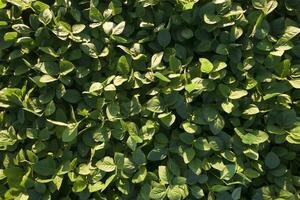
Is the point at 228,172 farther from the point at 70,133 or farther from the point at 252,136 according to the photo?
the point at 70,133

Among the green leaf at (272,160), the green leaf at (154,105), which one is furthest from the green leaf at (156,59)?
the green leaf at (272,160)

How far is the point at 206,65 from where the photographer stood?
1.51 m

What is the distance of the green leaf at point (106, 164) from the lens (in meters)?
1.54

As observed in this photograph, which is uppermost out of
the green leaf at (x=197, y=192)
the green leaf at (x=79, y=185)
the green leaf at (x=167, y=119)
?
the green leaf at (x=167, y=119)

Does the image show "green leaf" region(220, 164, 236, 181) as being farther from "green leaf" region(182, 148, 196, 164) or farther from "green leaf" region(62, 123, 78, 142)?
"green leaf" region(62, 123, 78, 142)

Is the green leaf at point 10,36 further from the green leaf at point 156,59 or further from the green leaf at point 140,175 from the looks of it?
the green leaf at point 140,175

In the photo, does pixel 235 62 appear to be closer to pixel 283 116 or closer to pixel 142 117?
pixel 283 116

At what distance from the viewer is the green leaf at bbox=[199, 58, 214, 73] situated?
151 centimetres

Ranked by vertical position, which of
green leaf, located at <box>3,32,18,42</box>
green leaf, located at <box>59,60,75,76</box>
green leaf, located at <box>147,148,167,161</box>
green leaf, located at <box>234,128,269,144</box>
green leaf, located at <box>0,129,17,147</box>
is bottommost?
green leaf, located at <box>147,148,167,161</box>

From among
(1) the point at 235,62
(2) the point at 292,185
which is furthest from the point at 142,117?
(2) the point at 292,185

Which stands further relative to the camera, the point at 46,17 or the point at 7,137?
the point at 7,137

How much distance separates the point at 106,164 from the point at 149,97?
1.04 feet

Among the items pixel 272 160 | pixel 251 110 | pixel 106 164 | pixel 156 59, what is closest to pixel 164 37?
pixel 156 59

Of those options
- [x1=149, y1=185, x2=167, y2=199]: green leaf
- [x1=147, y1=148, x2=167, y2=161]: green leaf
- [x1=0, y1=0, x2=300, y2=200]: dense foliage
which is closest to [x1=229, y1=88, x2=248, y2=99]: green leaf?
[x1=0, y1=0, x2=300, y2=200]: dense foliage
